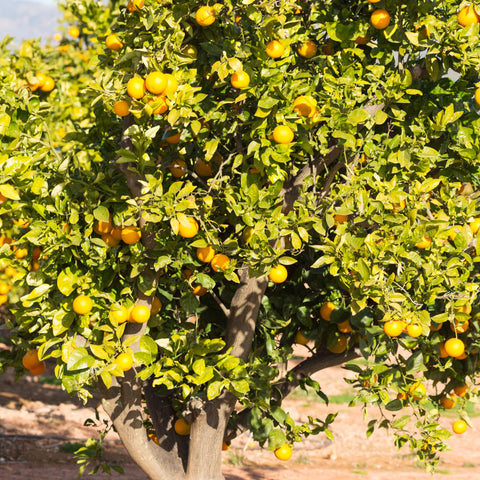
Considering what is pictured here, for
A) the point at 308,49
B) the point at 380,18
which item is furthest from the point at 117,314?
the point at 380,18

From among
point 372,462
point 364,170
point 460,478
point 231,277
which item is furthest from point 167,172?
point 372,462

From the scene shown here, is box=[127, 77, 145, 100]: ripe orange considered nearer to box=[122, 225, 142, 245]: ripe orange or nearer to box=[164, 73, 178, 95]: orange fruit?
box=[164, 73, 178, 95]: orange fruit

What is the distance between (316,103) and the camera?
8.82 feet

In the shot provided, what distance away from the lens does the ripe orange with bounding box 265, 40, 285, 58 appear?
8.40 feet

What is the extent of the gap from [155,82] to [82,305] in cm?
103

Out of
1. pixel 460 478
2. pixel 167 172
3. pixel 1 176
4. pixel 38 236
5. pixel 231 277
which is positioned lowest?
pixel 460 478

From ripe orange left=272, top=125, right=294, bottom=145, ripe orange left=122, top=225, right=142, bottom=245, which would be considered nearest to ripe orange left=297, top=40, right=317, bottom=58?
ripe orange left=272, top=125, right=294, bottom=145

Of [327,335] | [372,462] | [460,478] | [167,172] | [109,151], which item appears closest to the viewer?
[167,172]

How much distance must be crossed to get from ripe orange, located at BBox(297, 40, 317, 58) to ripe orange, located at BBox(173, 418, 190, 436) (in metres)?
2.28

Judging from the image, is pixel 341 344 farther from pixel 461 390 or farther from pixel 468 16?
pixel 468 16

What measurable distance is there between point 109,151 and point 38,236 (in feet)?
2.83

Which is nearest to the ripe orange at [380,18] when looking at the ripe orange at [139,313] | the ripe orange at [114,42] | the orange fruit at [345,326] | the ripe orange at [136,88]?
the ripe orange at [136,88]

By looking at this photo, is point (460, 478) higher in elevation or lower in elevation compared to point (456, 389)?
lower

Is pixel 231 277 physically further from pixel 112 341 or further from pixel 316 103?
pixel 316 103
